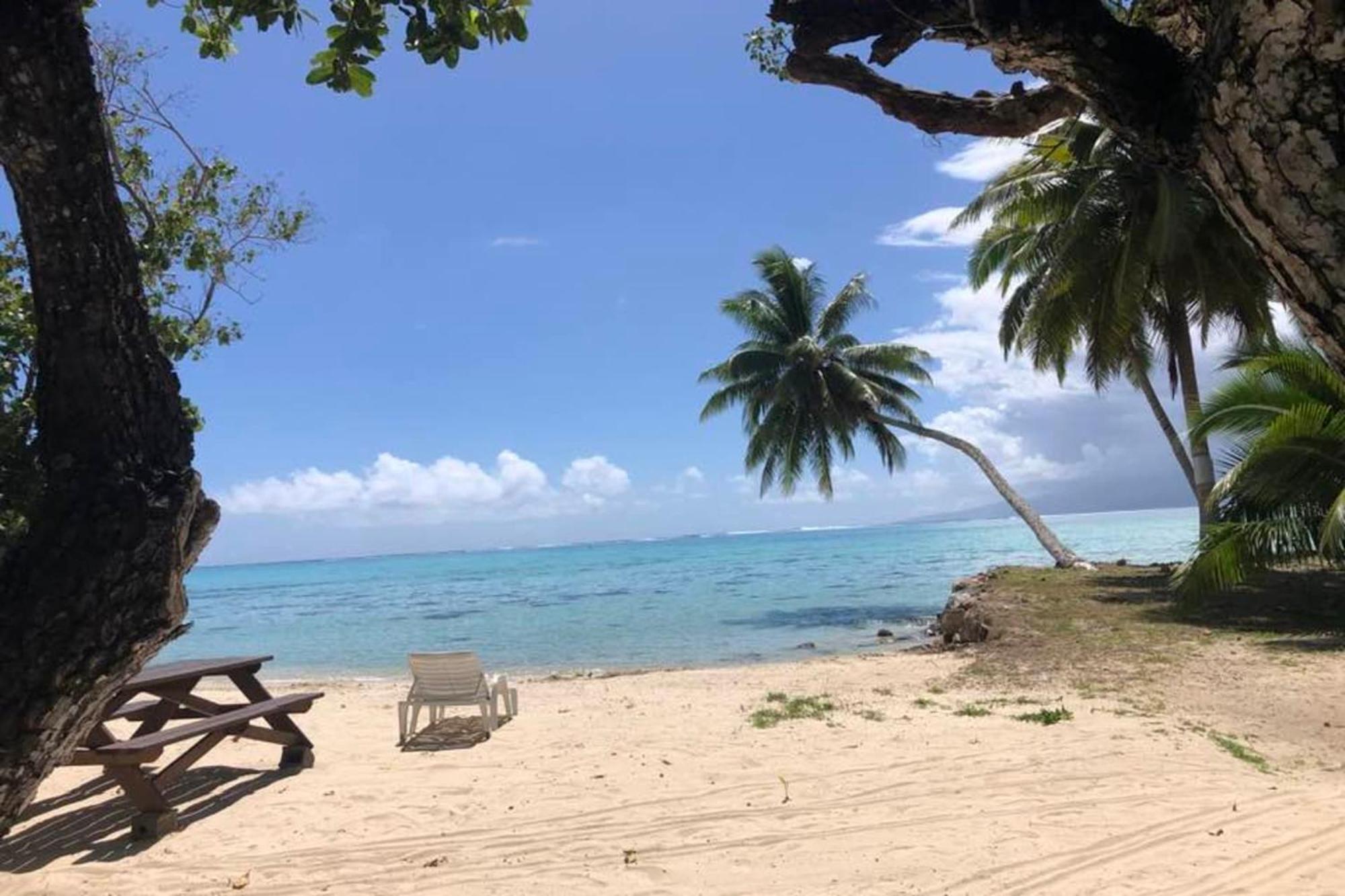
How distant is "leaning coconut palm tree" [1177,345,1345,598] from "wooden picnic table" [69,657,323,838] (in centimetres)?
1179

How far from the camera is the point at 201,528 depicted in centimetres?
196

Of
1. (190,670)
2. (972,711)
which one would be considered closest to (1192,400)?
(972,711)

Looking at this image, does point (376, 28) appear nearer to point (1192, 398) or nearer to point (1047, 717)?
point (1047, 717)

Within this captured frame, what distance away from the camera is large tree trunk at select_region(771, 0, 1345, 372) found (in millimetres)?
1273

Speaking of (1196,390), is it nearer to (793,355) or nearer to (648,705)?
(793,355)

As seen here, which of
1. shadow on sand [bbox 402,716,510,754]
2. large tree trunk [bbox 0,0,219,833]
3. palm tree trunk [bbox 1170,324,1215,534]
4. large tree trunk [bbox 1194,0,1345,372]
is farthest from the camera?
palm tree trunk [bbox 1170,324,1215,534]

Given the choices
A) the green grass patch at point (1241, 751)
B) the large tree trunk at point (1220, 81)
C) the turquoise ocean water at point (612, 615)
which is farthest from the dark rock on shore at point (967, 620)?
the large tree trunk at point (1220, 81)

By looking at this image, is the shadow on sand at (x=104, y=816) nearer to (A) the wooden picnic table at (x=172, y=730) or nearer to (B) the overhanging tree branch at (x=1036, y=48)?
(A) the wooden picnic table at (x=172, y=730)

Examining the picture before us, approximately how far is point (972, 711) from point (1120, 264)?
12.6 m

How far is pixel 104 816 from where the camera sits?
606cm

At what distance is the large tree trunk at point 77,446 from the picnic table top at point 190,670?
5.22 meters

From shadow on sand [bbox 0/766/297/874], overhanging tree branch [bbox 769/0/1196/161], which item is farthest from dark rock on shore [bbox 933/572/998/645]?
overhanging tree branch [bbox 769/0/1196/161]

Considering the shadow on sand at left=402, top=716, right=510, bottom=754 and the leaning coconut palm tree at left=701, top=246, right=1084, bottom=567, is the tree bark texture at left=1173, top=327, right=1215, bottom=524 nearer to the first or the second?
the leaning coconut palm tree at left=701, top=246, right=1084, bottom=567

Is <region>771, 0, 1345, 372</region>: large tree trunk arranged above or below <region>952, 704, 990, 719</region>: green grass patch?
above
